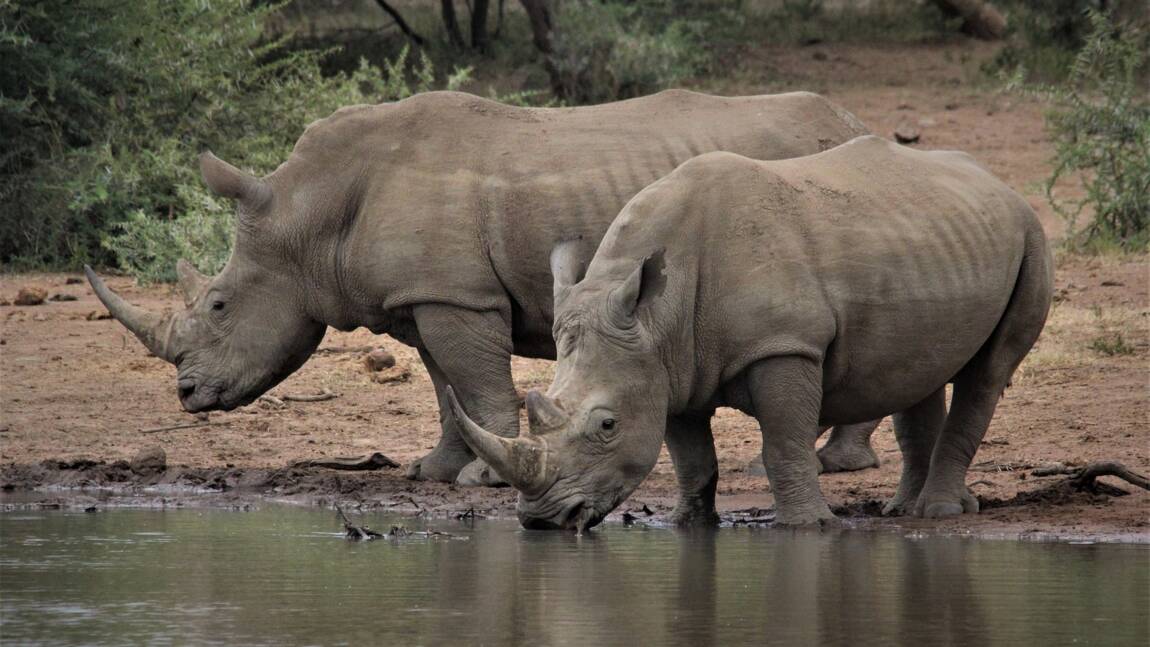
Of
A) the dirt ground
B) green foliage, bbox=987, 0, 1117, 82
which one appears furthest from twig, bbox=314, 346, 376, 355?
green foliage, bbox=987, 0, 1117, 82

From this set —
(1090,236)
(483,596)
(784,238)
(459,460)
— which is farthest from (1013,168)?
(483,596)

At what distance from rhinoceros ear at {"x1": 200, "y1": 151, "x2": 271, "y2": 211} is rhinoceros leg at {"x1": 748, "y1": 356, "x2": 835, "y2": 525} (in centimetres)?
279

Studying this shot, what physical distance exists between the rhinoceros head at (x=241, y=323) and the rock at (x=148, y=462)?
443mm

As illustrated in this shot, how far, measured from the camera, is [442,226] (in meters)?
9.08

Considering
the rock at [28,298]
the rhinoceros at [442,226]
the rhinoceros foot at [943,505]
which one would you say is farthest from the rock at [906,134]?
the rhinoceros foot at [943,505]

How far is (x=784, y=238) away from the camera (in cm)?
788

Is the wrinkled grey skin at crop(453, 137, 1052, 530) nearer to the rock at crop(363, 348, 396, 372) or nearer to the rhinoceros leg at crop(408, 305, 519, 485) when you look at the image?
the rhinoceros leg at crop(408, 305, 519, 485)

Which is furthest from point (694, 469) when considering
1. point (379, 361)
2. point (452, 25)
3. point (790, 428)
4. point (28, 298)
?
point (452, 25)

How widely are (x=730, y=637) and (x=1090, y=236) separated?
33.6ft

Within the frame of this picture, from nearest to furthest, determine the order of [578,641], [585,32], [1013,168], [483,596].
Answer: [578,641]
[483,596]
[1013,168]
[585,32]

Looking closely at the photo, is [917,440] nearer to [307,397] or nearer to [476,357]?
[476,357]

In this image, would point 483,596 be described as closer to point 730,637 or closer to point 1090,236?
point 730,637

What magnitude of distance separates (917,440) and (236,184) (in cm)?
332

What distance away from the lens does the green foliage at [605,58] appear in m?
20.8
